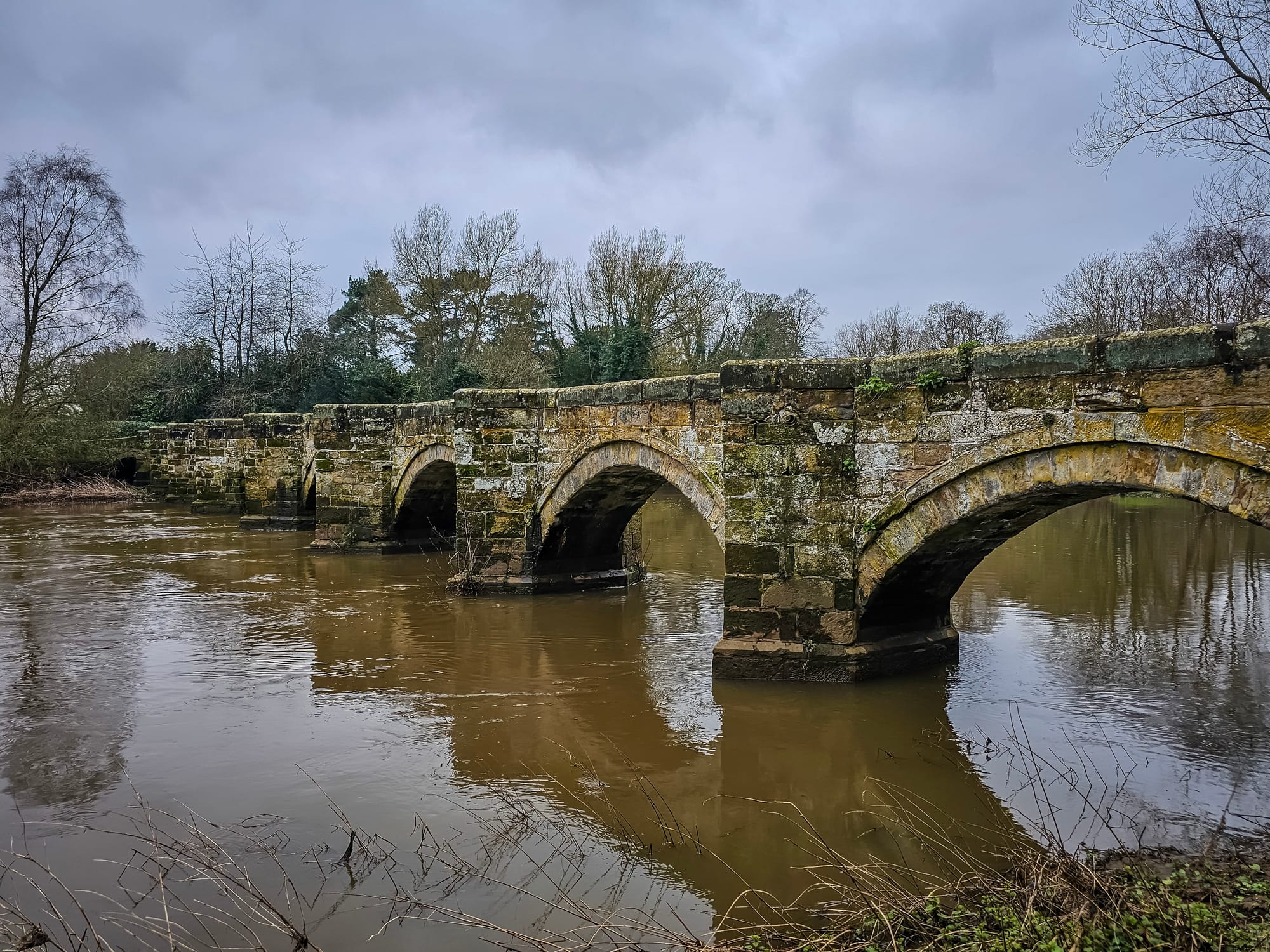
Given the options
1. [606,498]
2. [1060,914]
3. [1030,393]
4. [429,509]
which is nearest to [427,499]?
[429,509]

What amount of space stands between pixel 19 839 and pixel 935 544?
204 inches

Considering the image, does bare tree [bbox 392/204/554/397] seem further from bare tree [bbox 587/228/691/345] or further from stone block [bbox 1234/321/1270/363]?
stone block [bbox 1234/321/1270/363]

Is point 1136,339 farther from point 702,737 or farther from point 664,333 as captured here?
point 664,333

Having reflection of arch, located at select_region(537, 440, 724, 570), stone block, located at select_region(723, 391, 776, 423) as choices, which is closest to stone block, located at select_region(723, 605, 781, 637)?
reflection of arch, located at select_region(537, 440, 724, 570)

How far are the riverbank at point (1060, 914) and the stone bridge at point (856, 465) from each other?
205 cm

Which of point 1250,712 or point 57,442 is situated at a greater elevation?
point 57,442

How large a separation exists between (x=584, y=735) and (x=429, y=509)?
9.11m

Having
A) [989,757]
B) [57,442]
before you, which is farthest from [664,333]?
[989,757]

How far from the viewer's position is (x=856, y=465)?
6.06 metres

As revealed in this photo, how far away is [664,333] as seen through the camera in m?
24.6

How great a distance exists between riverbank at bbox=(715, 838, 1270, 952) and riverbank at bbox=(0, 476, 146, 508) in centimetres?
2444

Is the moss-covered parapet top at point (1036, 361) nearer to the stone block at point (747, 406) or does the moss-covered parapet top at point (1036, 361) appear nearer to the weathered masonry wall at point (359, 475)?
the stone block at point (747, 406)

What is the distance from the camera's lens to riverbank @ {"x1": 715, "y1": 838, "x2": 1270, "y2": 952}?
8.79 ft

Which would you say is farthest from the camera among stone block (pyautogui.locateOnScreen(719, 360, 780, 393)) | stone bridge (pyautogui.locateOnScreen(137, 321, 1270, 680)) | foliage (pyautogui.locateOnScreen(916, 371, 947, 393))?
stone block (pyautogui.locateOnScreen(719, 360, 780, 393))
